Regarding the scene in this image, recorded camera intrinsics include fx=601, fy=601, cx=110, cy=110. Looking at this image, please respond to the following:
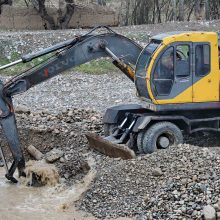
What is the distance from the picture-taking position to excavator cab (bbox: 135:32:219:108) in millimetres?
11281


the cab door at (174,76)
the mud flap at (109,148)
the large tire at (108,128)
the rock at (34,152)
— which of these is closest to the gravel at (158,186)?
the mud flap at (109,148)

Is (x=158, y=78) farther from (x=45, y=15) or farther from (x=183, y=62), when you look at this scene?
(x=45, y=15)

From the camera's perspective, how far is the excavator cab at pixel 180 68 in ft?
37.0

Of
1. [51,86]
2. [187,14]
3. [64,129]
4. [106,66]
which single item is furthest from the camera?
[187,14]

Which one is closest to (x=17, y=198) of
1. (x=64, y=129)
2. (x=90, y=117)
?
(x=64, y=129)

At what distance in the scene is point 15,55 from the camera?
20969 mm

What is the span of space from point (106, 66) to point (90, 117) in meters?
6.46

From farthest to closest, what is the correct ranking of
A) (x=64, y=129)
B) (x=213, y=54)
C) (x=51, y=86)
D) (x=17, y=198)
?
(x=51, y=86) → (x=64, y=129) → (x=213, y=54) → (x=17, y=198)

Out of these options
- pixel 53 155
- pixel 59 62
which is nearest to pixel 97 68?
pixel 53 155

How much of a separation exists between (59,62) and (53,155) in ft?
6.15

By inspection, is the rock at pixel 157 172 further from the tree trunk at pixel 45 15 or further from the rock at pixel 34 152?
the tree trunk at pixel 45 15

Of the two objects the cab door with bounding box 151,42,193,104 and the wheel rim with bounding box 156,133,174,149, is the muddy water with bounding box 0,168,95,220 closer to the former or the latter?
the wheel rim with bounding box 156,133,174,149

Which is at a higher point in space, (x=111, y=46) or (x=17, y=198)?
(x=111, y=46)

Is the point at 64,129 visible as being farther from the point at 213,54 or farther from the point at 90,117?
the point at 213,54
